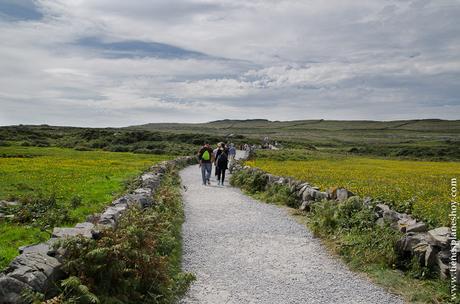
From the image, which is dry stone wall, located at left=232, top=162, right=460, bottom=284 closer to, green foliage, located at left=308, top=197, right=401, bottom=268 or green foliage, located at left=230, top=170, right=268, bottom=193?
green foliage, located at left=308, top=197, right=401, bottom=268

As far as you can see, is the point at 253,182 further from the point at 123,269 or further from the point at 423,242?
the point at 123,269

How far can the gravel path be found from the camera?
9.01m

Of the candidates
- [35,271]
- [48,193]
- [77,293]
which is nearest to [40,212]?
[48,193]

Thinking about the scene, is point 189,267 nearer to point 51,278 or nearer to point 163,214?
point 163,214

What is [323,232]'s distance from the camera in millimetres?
13719

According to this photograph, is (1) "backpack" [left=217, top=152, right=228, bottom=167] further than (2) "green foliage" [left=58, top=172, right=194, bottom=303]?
Yes

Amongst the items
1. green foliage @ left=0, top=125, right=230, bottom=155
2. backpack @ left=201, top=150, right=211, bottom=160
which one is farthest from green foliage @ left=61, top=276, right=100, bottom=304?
green foliage @ left=0, top=125, right=230, bottom=155

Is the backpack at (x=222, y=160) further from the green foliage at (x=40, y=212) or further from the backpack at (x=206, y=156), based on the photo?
the green foliage at (x=40, y=212)

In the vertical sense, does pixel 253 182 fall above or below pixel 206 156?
below

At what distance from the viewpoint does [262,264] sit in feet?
36.3

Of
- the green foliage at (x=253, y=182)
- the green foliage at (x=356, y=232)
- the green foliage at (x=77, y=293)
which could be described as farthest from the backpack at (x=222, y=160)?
the green foliage at (x=77, y=293)

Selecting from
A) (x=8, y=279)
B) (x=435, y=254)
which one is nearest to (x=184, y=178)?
(x=435, y=254)

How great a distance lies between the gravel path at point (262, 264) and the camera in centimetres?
901

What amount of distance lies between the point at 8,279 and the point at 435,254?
849 cm
